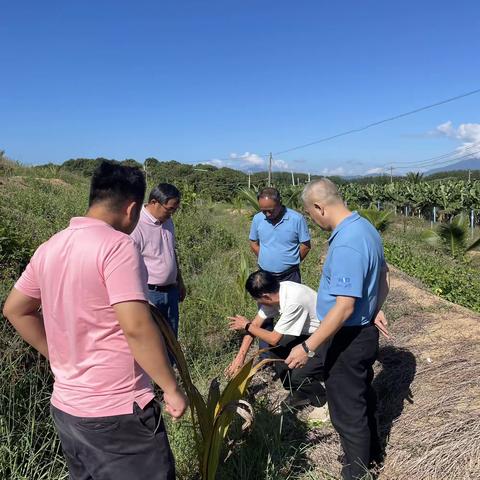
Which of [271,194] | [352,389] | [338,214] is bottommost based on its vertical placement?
[352,389]

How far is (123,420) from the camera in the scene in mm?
1661

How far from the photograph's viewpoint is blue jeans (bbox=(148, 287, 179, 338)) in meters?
3.72

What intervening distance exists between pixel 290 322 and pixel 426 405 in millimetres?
1097

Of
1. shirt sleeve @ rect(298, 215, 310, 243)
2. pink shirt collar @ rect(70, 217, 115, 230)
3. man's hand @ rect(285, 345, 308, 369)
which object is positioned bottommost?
man's hand @ rect(285, 345, 308, 369)

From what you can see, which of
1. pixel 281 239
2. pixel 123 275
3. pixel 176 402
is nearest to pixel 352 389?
pixel 176 402

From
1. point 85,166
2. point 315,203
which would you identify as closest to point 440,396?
point 315,203

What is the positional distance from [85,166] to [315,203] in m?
30.6

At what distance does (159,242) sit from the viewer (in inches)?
144

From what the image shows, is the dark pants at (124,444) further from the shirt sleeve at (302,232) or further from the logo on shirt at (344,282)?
the shirt sleeve at (302,232)

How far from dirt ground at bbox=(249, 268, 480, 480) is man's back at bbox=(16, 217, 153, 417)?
1722mm

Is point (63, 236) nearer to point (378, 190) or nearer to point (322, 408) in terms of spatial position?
point (322, 408)

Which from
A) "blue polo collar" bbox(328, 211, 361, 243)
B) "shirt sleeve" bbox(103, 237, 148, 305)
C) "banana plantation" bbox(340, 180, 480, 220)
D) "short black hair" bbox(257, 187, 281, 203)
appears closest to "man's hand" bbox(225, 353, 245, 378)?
"blue polo collar" bbox(328, 211, 361, 243)

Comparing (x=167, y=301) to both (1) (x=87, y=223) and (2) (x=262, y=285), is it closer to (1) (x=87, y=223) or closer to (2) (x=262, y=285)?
(2) (x=262, y=285)

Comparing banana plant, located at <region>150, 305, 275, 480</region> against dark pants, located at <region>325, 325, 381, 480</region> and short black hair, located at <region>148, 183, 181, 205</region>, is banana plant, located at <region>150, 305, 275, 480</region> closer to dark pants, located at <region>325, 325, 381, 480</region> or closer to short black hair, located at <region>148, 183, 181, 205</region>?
dark pants, located at <region>325, 325, 381, 480</region>
